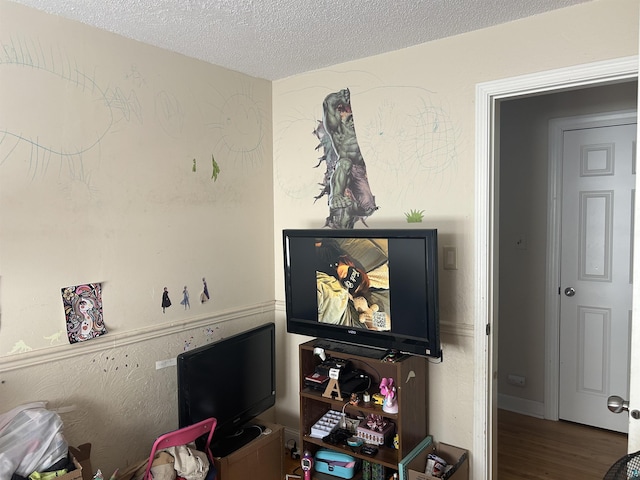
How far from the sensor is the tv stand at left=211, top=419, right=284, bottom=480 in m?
2.48

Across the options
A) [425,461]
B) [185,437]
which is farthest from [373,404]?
[185,437]

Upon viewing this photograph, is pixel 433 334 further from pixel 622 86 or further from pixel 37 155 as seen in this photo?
pixel 622 86

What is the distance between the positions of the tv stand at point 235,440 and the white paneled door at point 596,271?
7.31ft

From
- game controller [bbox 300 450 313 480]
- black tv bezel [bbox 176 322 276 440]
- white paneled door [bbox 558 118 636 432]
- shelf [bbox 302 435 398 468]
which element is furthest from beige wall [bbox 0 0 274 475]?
white paneled door [bbox 558 118 636 432]

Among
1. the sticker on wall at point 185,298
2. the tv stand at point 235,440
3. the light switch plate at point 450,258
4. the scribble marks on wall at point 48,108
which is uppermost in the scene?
the scribble marks on wall at point 48,108

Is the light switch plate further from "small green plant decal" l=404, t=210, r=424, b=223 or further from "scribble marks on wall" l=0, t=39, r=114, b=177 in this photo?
"scribble marks on wall" l=0, t=39, r=114, b=177

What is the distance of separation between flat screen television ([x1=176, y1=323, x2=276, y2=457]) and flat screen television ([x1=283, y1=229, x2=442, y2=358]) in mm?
264

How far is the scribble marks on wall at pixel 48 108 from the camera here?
2.04 meters

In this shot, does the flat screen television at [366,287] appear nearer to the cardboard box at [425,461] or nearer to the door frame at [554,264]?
the cardboard box at [425,461]

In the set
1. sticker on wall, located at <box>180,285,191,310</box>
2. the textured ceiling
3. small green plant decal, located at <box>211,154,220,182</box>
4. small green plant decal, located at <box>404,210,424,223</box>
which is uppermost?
the textured ceiling

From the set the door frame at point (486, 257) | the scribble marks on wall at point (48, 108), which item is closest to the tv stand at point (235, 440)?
the door frame at point (486, 257)

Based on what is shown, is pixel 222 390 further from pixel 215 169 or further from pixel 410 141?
pixel 410 141

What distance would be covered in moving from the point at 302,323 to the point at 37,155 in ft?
5.03

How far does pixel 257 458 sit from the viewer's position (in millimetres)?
2654
